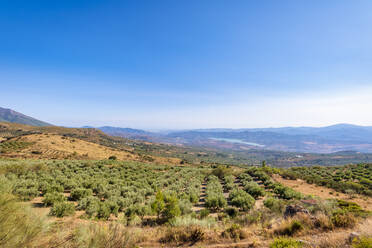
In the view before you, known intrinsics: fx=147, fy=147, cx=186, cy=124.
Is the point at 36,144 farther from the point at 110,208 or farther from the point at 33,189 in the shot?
the point at 110,208

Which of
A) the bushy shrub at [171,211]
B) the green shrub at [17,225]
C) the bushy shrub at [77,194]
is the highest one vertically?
the green shrub at [17,225]

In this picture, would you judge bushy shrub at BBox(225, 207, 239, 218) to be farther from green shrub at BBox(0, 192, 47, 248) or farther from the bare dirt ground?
the bare dirt ground

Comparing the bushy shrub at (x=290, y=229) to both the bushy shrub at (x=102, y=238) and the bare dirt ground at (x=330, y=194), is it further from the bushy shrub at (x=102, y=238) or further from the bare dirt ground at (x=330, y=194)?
the bare dirt ground at (x=330, y=194)

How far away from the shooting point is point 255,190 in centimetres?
1302

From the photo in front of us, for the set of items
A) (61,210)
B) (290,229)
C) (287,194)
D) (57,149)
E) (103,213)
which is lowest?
(57,149)

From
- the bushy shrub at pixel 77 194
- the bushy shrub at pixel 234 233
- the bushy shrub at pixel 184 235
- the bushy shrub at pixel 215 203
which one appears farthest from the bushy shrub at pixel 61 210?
the bushy shrub at pixel 215 203

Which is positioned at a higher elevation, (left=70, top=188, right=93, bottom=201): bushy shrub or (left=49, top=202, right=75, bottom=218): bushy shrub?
(left=49, top=202, right=75, bottom=218): bushy shrub

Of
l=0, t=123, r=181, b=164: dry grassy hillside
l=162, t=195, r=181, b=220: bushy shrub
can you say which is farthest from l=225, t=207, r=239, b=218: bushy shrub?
l=0, t=123, r=181, b=164: dry grassy hillside

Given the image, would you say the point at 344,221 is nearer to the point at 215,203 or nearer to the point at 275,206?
the point at 275,206

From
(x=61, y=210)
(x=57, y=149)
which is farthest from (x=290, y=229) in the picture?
(x=57, y=149)

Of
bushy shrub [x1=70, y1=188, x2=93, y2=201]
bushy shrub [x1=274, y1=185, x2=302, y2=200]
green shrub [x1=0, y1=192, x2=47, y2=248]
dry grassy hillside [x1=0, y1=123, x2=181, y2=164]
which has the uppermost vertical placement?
green shrub [x1=0, y1=192, x2=47, y2=248]

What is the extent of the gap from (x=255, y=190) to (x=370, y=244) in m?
9.74

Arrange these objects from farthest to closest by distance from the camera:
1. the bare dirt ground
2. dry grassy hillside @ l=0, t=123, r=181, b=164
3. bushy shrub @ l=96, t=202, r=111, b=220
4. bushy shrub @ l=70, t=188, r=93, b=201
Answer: dry grassy hillside @ l=0, t=123, r=181, b=164, the bare dirt ground, bushy shrub @ l=70, t=188, r=93, b=201, bushy shrub @ l=96, t=202, r=111, b=220

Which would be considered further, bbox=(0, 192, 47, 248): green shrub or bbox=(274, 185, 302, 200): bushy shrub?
bbox=(274, 185, 302, 200): bushy shrub
